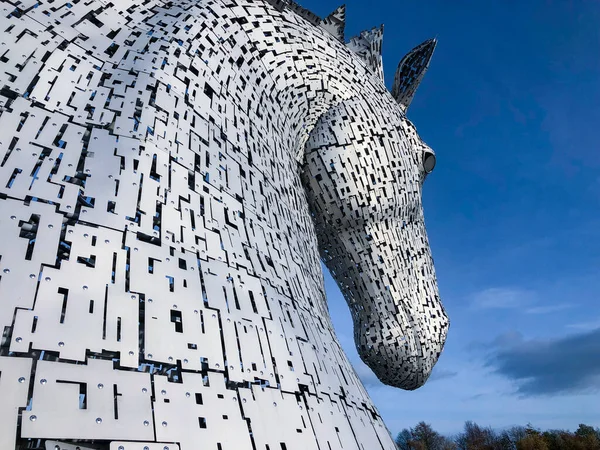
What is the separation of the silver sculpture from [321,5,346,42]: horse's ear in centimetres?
74

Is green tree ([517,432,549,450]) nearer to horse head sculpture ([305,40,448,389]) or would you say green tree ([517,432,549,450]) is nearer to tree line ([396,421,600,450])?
tree line ([396,421,600,450])

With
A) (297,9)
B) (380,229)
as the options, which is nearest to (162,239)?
(380,229)

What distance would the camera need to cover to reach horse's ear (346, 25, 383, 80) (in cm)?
308

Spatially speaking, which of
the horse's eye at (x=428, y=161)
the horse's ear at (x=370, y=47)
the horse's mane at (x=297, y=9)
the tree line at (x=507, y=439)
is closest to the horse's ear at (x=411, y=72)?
the horse's ear at (x=370, y=47)

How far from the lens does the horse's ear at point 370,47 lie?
10.1 ft

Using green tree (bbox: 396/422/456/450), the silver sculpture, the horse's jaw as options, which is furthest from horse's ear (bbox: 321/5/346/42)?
green tree (bbox: 396/422/456/450)

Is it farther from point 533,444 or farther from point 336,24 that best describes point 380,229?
point 533,444

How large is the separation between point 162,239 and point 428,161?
2080 millimetres

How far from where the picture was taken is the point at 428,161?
9.19 ft

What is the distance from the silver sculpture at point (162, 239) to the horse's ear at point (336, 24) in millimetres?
737

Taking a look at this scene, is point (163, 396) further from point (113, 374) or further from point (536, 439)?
point (536, 439)

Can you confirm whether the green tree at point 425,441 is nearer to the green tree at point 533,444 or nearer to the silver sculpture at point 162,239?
the green tree at point 533,444

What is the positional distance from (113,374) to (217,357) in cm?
22

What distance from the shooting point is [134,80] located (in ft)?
4.32
